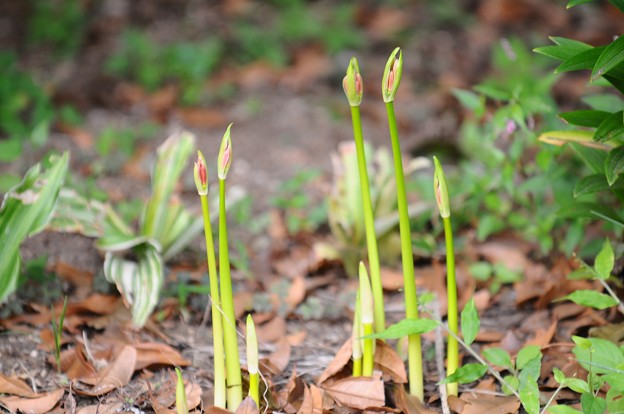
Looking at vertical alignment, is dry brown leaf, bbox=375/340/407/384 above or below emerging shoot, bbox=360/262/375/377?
below

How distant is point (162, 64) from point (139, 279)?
2.38 m

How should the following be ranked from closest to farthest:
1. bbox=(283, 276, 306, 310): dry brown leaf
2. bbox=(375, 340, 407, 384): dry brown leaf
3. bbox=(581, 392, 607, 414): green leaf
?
bbox=(581, 392, 607, 414): green leaf < bbox=(375, 340, 407, 384): dry brown leaf < bbox=(283, 276, 306, 310): dry brown leaf

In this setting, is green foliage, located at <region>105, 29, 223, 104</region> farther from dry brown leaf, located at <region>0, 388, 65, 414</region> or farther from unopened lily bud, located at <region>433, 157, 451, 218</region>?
unopened lily bud, located at <region>433, 157, 451, 218</region>

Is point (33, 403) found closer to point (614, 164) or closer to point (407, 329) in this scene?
point (407, 329)

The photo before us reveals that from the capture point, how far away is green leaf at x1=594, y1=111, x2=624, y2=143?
176 centimetres

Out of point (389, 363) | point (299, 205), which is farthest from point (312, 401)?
point (299, 205)

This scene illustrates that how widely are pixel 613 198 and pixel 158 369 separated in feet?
5.02

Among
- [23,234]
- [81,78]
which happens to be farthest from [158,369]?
Result: [81,78]

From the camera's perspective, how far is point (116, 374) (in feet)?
6.47

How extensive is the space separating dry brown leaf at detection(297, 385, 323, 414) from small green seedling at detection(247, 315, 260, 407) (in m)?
0.13

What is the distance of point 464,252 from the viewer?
110 inches

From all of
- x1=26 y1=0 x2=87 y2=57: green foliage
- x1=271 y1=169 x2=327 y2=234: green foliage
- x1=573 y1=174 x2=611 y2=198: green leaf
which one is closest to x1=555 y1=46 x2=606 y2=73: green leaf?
x1=573 y1=174 x2=611 y2=198: green leaf

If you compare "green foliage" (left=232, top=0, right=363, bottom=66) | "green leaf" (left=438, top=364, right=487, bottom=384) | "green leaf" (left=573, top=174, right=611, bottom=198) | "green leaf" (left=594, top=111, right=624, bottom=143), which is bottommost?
"green leaf" (left=438, top=364, right=487, bottom=384)

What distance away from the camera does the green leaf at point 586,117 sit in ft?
6.20
